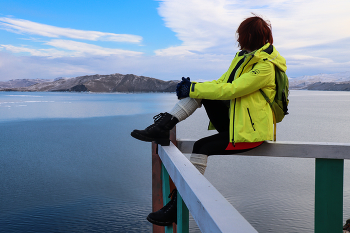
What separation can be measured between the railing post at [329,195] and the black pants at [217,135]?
1.69ft

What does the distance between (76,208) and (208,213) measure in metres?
4.27

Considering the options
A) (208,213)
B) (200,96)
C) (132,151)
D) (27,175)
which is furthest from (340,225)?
(132,151)

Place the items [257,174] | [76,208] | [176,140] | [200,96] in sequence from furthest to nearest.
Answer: [257,174] → [76,208] → [176,140] → [200,96]

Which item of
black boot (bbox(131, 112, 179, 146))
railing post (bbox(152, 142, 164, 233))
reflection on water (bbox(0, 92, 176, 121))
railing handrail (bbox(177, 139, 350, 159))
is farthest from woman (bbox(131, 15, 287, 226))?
reflection on water (bbox(0, 92, 176, 121))

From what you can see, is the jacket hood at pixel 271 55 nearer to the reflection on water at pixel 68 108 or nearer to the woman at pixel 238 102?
the woman at pixel 238 102

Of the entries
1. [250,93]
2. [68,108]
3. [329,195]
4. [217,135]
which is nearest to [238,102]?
[250,93]

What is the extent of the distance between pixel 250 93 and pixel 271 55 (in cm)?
21

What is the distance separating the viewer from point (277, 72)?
1621 millimetres

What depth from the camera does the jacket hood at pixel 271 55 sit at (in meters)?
1.54

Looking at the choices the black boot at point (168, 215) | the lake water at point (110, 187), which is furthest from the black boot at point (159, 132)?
the lake water at point (110, 187)

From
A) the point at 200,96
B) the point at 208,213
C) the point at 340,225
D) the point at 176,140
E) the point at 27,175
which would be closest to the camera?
the point at 208,213

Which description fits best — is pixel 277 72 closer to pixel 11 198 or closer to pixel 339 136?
pixel 11 198

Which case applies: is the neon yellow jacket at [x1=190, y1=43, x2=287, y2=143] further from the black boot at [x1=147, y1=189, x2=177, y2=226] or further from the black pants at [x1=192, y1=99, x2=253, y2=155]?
the black boot at [x1=147, y1=189, x2=177, y2=226]

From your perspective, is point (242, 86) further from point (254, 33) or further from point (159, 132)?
point (159, 132)
